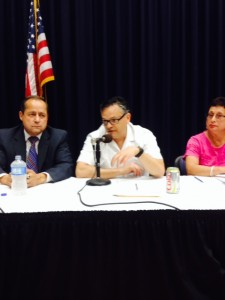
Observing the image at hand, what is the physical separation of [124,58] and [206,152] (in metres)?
1.67

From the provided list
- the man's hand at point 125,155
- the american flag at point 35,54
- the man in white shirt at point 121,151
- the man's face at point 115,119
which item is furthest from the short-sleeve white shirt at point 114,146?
the american flag at point 35,54

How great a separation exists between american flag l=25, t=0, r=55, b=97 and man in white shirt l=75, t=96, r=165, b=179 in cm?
128

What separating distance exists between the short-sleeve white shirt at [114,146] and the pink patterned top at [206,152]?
361 millimetres

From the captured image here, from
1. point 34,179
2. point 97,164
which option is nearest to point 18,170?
point 34,179

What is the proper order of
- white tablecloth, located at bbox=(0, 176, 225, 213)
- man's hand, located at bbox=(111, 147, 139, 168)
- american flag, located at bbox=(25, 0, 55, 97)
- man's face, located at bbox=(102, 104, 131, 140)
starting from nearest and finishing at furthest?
white tablecloth, located at bbox=(0, 176, 225, 213)
man's hand, located at bbox=(111, 147, 139, 168)
man's face, located at bbox=(102, 104, 131, 140)
american flag, located at bbox=(25, 0, 55, 97)

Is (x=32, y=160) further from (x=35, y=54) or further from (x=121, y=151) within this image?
(x=35, y=54)

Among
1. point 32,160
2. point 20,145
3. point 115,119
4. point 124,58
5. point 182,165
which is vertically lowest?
point 182,165

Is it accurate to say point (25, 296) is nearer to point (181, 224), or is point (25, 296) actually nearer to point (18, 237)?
point (18, 237)

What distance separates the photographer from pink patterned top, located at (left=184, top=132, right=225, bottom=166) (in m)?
2.72

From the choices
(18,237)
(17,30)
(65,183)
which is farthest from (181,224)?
(17,30)

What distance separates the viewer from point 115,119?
7.93ft

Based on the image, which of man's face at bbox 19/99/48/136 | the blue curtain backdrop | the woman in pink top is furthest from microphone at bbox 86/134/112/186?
the blue curtain backdrop

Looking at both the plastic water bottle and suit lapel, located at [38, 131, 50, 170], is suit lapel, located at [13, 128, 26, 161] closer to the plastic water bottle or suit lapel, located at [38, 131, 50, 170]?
suit lapel, located at [38, 131, 50, 170]

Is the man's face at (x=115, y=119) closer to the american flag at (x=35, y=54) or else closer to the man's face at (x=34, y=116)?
the man's face at (x=34, y=116)
